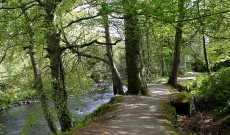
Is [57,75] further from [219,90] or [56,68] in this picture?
[219,90]

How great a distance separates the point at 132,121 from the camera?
28.4 ft

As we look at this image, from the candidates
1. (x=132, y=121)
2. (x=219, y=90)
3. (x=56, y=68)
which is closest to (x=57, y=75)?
(x=56, y=68)

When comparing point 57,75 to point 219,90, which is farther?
point 57,75

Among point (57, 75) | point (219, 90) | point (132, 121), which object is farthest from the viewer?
point (57, 75)

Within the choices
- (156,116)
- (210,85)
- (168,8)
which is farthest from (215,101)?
(168,8)

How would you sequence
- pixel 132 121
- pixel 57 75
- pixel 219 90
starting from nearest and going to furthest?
1. pixel 132 121
2. pixel 219 90
3. pixel 57 75

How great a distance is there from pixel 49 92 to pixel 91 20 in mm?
3483

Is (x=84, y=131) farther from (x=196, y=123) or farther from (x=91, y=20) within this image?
(x=91, y=20)

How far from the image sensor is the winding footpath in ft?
24.7

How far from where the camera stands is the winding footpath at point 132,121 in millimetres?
7543

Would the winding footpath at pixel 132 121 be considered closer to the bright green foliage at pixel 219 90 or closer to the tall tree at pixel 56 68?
the bright green foliage at pixel 219 90

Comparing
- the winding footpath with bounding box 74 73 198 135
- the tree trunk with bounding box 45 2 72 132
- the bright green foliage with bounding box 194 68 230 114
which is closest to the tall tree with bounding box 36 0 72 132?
the tree trunk with bounding box 45 2 72 132

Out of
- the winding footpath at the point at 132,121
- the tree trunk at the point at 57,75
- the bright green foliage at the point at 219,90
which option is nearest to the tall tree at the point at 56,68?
the tree trunk at the point at 57,75

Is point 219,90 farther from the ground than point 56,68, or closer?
closer
